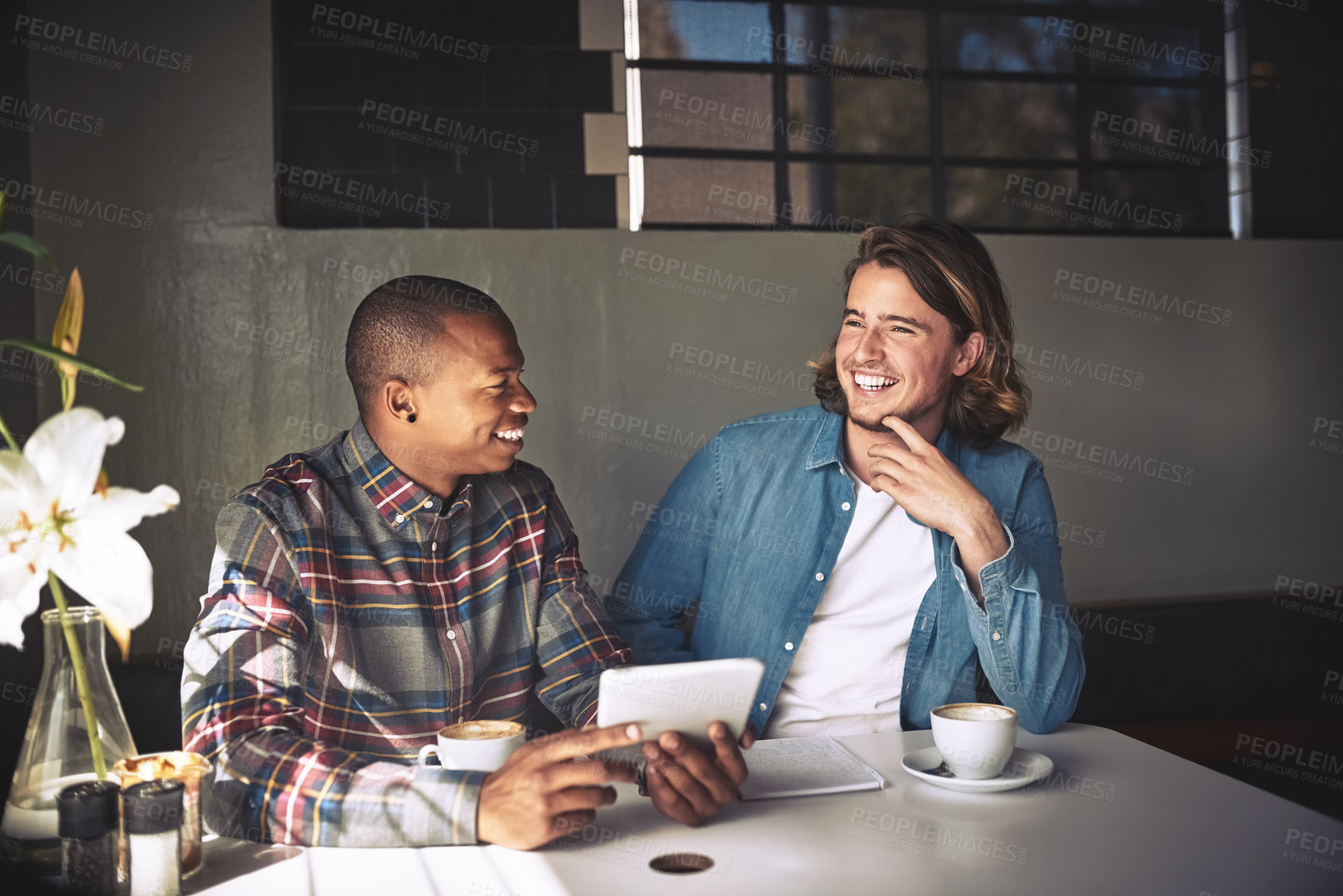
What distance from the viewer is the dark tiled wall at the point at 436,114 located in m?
2.74

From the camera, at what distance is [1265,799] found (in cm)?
127

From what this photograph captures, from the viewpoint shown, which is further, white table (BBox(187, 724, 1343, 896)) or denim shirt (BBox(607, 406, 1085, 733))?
denim shirt (BBox(607, 406, 1085, 733))

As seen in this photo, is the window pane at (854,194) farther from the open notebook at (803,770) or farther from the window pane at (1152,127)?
the open notebook at (803,770)

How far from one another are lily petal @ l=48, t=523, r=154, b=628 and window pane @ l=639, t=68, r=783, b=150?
7.59 feet

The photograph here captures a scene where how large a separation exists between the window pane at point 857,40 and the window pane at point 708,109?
151 millimetres

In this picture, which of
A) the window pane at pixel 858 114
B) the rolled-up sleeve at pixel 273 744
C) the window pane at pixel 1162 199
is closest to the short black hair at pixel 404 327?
the rolled-up sleeve at pixel 273 744

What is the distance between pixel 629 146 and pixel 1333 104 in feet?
7.41

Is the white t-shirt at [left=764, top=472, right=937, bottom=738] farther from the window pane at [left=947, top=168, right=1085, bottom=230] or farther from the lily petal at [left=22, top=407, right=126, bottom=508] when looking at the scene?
the window pane at [left=947, top=168, right=1085, bottom=230]

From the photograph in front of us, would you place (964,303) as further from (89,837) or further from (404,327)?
(89,837)

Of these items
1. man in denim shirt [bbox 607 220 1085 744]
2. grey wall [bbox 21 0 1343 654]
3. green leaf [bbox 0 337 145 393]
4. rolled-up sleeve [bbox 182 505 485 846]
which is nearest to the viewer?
green leaf [bbox 0 337 145 393]

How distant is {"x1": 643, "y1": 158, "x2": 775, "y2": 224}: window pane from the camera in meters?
2.96

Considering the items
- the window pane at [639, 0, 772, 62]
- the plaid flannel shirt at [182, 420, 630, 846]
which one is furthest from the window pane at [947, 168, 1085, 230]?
the plaid flannel shirt at [182, 420, 630, 846]

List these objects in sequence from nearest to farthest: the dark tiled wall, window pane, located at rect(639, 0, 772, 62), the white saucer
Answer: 1. the white saucer
2. the dark tiled wall
3. window pane, located at rect(639, 0, 772, 62)

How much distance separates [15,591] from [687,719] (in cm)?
68
